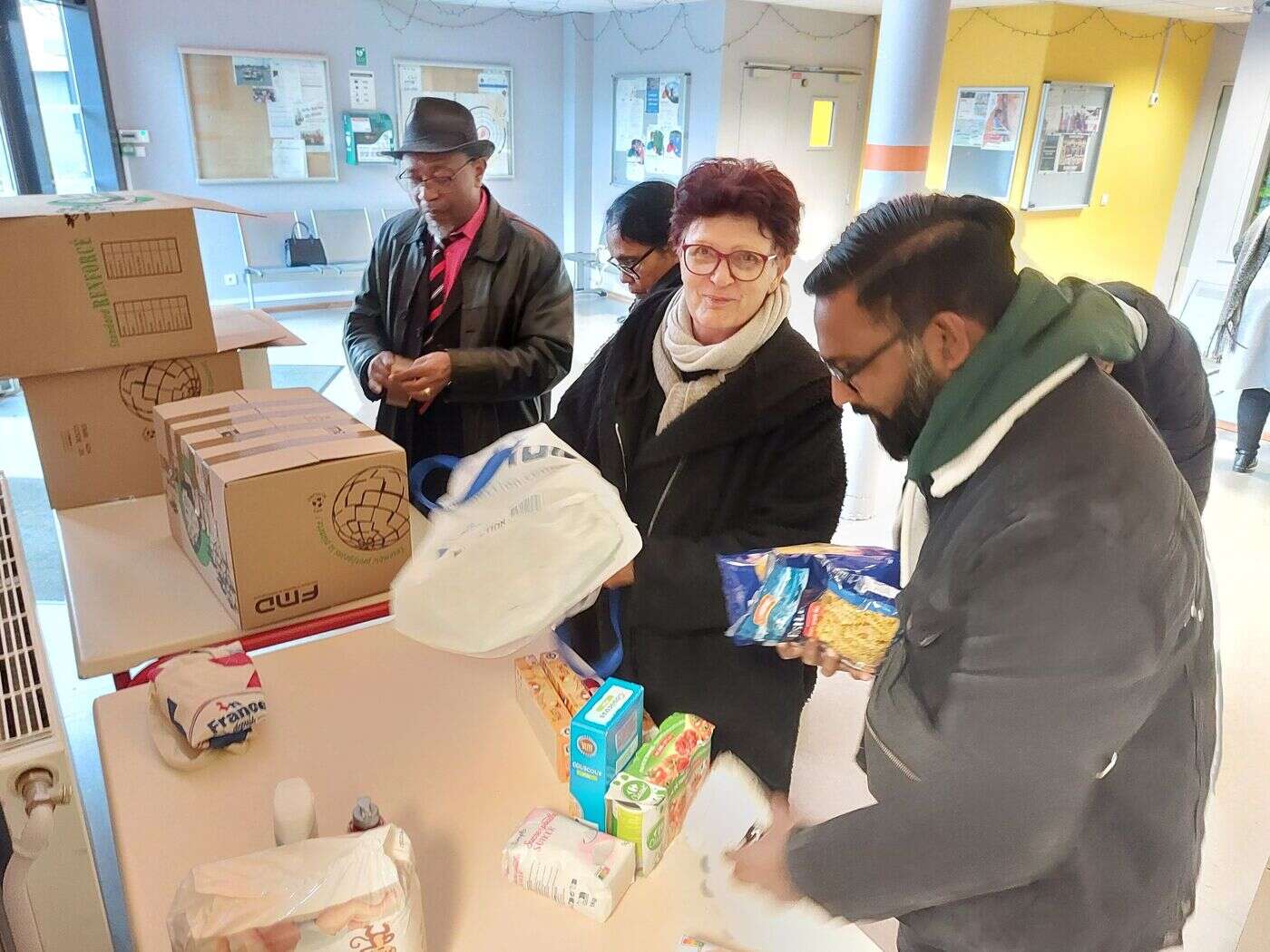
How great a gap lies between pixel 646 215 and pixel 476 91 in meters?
6.46

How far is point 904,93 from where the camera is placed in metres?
3.02

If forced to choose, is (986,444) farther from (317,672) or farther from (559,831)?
(317,672)

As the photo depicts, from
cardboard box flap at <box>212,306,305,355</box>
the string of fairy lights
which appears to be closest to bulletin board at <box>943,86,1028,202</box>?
the string of fairy lights

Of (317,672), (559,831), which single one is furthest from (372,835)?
(317,672)

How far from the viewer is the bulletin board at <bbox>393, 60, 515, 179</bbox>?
23.0 ft

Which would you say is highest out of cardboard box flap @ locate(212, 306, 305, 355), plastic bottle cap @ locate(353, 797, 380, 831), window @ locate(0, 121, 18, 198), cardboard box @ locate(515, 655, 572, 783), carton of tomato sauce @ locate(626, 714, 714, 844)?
window @ locate(0, 121, 18, 198)

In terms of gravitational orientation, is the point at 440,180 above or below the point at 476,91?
below

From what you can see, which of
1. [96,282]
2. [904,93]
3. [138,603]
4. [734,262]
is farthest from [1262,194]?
[138,603]

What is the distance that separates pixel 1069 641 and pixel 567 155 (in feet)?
26.1

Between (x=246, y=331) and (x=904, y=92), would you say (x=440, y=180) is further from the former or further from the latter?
(x=904, y=92)

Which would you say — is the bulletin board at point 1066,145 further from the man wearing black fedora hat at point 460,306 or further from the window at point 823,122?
the man wearing black fedora hat at point 460,306

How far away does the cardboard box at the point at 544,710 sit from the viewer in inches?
45.1

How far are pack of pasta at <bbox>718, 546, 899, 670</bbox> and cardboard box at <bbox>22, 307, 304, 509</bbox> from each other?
4.51 feet

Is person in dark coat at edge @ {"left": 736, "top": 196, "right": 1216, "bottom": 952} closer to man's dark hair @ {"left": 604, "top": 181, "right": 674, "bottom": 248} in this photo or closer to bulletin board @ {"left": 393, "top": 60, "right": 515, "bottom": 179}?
man's dark hair @ {"left": 604, "top": 181, "right": 674, "bottom": 248}
